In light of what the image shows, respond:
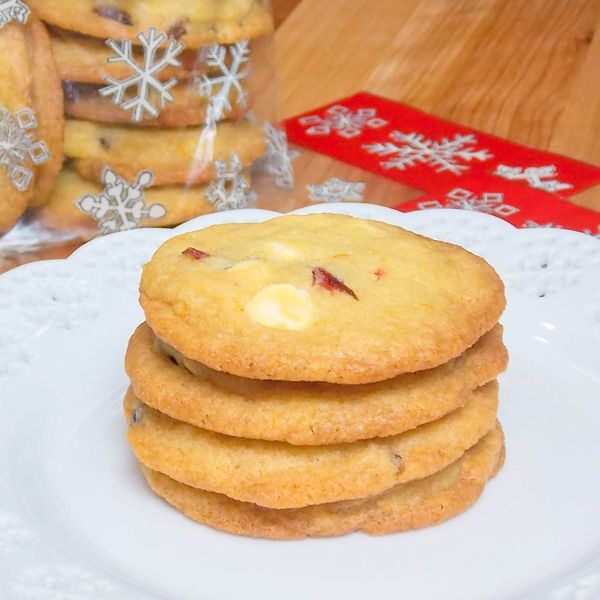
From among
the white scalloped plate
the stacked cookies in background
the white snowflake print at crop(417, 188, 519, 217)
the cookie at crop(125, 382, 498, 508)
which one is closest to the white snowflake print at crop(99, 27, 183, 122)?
the stacked cookies in background

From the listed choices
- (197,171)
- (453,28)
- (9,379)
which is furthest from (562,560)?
(453,28)

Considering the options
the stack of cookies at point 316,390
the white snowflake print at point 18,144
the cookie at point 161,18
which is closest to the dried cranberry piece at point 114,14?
the cookie at point 161,18

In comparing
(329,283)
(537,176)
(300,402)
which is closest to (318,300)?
(329,283)

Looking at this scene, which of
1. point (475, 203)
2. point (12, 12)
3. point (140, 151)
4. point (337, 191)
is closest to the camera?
point (12, 12)

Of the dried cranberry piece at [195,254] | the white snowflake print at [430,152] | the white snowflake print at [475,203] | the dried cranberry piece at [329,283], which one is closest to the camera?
the dried cranberry piece at [329,283]

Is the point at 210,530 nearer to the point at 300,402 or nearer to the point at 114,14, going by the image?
the point at 300,402

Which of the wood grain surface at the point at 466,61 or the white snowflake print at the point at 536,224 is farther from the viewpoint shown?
the wood grain surface at the point at 466,61

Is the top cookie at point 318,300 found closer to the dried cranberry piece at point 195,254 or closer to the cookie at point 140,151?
the dried cranberry piece at point 195,254
